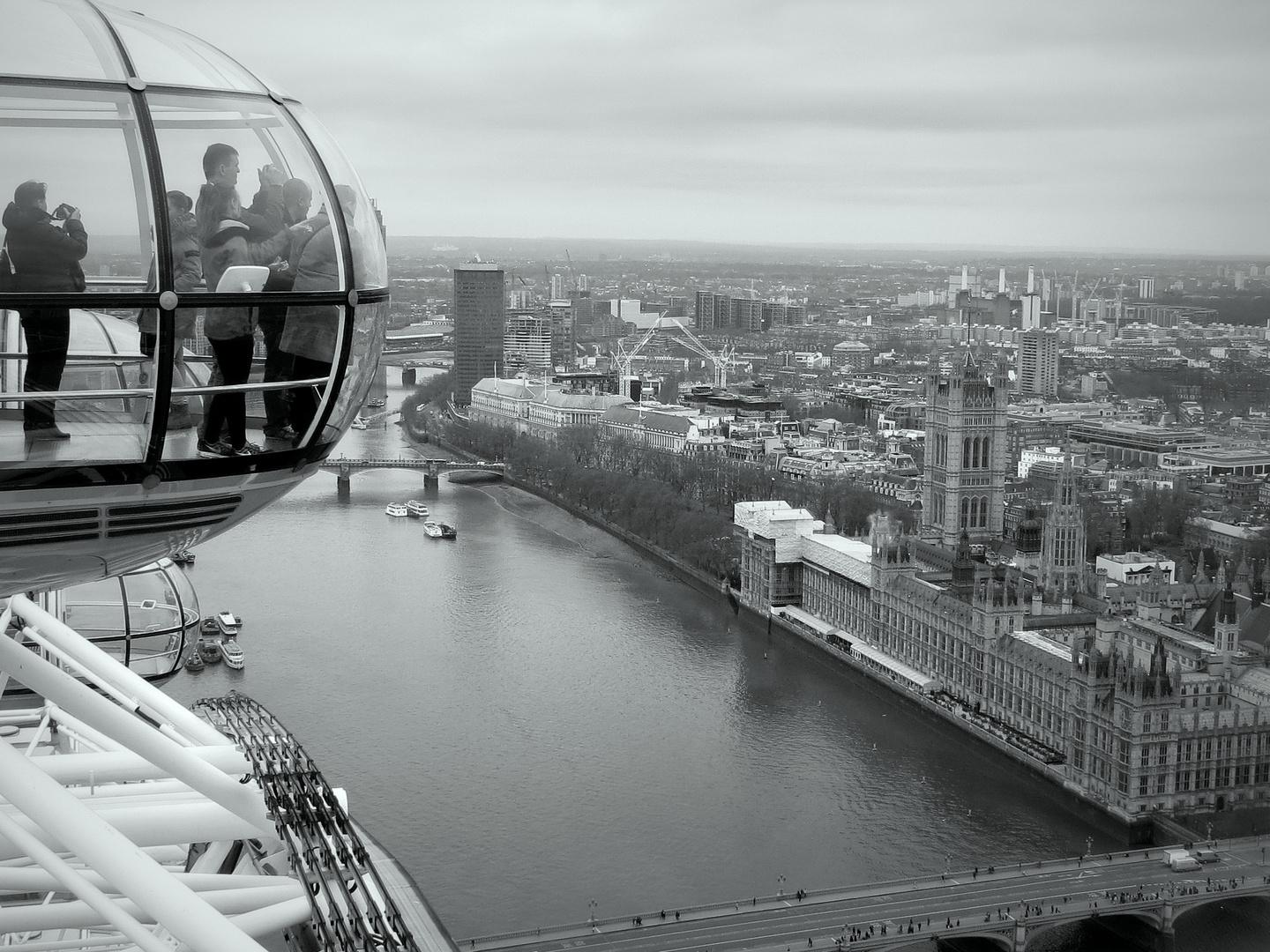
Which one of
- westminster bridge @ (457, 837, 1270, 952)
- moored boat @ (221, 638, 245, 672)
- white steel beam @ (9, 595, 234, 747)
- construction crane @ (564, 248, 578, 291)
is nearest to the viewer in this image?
white steel beam @ (9, 595, 234, 747)

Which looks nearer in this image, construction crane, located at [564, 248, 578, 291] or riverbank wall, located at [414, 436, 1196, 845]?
riverbank wall, located at [414, 436, 1196, 845]

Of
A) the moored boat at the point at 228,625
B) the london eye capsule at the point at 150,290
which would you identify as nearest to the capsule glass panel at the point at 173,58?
the london eye capsule at the point at 150,290

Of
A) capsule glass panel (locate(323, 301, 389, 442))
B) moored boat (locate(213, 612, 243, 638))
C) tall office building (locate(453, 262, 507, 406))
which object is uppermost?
capsule glass panel (locate(323, 301, 389, 442))

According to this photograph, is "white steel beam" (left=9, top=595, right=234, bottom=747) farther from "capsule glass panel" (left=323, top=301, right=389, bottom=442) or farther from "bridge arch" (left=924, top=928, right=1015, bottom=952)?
"bridge arch" (left=924, top=928, right=1015, bottom=952)

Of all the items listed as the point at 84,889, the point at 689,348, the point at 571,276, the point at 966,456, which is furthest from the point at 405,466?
the point at 571,276

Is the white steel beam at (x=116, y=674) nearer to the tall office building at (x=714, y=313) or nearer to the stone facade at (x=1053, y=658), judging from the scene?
the stone facade at (x=1053, y=658)

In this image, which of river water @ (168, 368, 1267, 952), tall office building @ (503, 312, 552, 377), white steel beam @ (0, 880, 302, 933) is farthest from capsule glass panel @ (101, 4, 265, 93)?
tall office building @ (503, 312, 552, 377)
